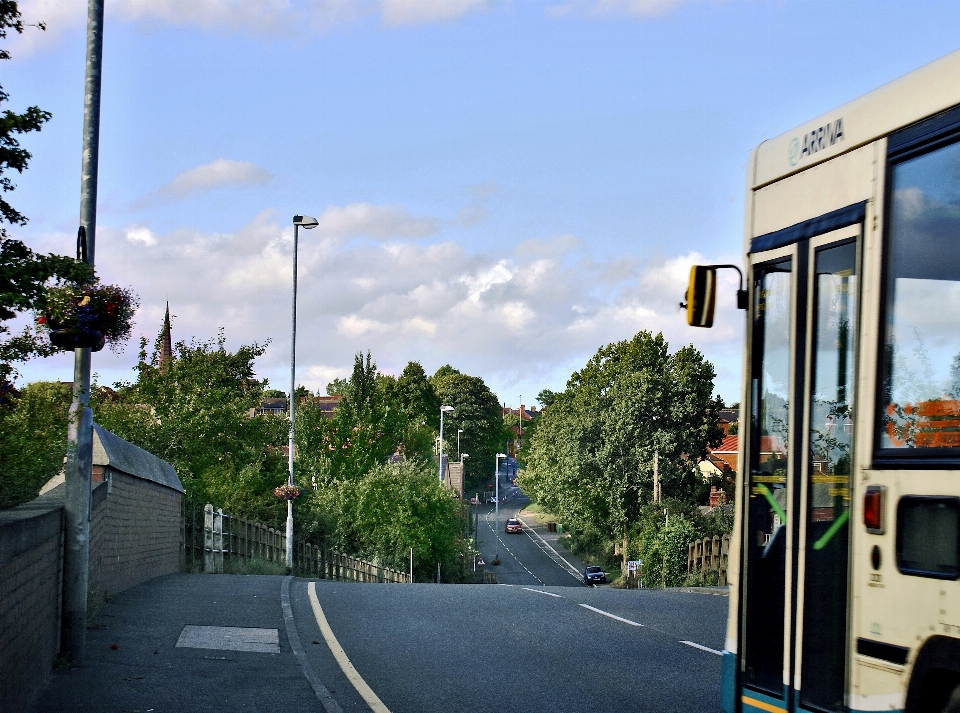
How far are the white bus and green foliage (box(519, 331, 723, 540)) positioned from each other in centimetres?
5797

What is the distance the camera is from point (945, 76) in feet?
16.5

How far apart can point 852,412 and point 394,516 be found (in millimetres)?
46484

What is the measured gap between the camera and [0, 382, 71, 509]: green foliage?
47.6 ft

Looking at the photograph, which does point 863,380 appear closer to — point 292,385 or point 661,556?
point 292,385

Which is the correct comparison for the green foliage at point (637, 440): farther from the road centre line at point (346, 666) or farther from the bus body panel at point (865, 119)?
the bus body panel at point (865, 119)

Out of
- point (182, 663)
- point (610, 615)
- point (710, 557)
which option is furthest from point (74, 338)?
point (710, 557)

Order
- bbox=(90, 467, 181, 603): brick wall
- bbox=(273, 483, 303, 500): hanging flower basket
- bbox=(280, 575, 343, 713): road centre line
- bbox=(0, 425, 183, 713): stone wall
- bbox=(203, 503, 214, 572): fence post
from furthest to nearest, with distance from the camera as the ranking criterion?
1. bbox=(273, 483, 303, 500): hanging flower basket
2. bbox=(203, 503, 214, 572): fence post
3. bbox=(90, 467, 181, 603): brick wall
4. bbox=(280, 575, 343, 713): road centre line
5. bbox=(0, 425, 183, 713): stone wall

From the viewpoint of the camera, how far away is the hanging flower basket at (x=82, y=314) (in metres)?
11.0

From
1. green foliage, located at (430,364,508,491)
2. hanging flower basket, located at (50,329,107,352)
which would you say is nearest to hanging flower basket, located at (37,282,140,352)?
hanging flower basket, located at (50,329,107,352)

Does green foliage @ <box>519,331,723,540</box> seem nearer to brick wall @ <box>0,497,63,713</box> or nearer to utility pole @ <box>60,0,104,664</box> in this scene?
utility pole @ <box>60,0,104,664</box>

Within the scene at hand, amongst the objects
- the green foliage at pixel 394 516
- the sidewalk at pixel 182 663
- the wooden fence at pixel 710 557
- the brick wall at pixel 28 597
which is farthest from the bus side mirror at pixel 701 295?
the green foliage at pixel 394 516

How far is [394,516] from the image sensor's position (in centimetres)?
5119

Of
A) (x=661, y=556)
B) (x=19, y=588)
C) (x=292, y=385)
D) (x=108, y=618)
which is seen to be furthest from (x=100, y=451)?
(x=661, y=556)

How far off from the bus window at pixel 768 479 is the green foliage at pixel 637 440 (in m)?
57.9
